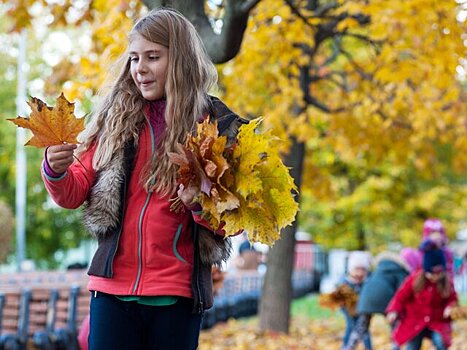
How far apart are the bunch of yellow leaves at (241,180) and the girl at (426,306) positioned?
19.1 feet

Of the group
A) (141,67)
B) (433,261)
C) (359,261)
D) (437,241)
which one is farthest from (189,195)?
(359,261)

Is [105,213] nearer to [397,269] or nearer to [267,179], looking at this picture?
[267,179]

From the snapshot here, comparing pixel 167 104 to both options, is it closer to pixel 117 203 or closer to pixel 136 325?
pixel 117 203

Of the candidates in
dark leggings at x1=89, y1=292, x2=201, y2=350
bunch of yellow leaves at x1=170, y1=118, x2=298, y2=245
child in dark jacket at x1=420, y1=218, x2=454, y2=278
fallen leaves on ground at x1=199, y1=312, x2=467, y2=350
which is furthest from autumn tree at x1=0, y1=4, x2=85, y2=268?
bunch of yellow leaves at x1=170, y1=118, x2=298, y2=245

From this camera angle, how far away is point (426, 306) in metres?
9.06

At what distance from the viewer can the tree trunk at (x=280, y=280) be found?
46.0ft

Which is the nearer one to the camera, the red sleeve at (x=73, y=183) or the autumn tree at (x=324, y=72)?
the red sleeve at (x=73, y=183)

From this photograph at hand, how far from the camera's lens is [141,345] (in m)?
3.53

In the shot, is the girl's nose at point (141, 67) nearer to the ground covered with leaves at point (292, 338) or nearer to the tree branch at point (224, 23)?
the tree branch at point (224, 23)

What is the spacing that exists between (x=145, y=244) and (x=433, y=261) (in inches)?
241

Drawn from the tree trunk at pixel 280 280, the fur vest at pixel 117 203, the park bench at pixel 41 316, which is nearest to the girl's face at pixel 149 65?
the fur vest at pixel 117 203

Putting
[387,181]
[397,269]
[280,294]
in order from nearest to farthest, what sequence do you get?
[397,269] → [280,294] → [387,181]

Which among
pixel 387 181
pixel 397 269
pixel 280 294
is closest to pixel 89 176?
pixel 397 269

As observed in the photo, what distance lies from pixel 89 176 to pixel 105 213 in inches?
7.5
